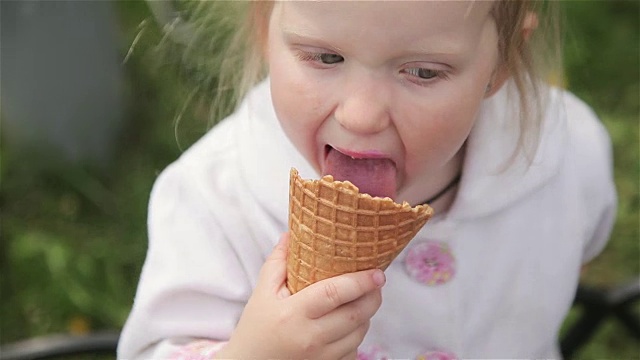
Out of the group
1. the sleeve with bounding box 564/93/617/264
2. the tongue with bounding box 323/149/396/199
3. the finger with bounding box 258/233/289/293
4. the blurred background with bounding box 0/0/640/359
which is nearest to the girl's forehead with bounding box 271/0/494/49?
the tongue with bounding box 323/149/396/199

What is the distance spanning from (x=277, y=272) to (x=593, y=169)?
547 mm

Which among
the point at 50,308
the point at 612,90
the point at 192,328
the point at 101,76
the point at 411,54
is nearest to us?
the point at 411,54

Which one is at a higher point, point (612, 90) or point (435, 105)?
point (435, 105)

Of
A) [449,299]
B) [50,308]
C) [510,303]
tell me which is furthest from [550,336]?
[50,308]

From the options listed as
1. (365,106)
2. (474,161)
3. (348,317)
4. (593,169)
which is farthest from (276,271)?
(593,169)

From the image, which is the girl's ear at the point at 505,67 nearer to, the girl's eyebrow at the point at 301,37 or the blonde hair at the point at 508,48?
the blonde hair at the point at 508,48

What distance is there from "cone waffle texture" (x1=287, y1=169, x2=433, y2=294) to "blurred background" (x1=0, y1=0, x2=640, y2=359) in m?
1.01

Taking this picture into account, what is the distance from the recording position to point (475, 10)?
2.81ft

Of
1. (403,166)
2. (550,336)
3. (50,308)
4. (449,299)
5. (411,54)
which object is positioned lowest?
(50,308)

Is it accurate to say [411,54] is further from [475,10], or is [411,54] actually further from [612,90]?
[612,90]

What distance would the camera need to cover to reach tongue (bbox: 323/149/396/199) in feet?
2.94

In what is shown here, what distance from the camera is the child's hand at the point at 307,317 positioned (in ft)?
2.84

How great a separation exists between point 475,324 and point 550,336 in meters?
0.15

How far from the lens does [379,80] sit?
0.85 m
